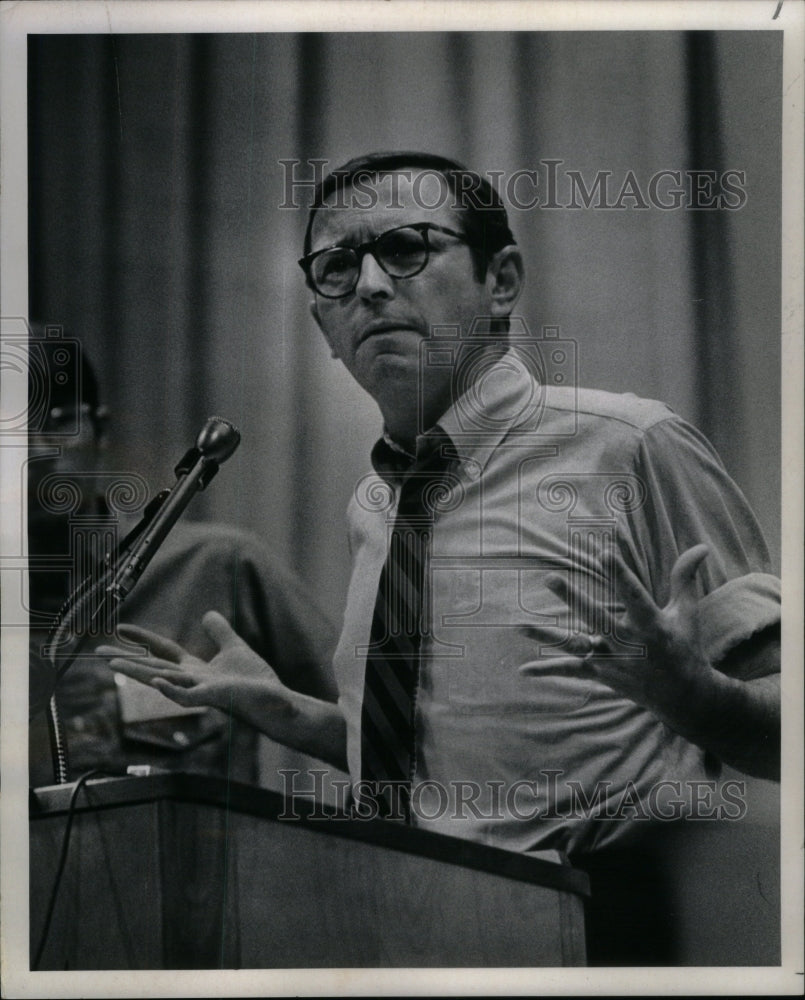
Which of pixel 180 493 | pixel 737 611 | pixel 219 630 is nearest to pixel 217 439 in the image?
pixel 180 493

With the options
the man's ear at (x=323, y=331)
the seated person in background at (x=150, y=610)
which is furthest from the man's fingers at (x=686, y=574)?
the man's ear at (x=323, y=331)

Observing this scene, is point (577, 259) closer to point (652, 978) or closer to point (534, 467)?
point (534, 467)

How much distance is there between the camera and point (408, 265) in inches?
92.0

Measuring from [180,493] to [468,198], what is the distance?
2.87 ft

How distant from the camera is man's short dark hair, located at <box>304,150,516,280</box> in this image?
2344mm

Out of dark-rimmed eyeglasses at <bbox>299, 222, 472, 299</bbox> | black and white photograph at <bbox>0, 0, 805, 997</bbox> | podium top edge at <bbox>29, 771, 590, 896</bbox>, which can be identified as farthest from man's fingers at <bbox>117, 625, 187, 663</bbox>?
dark-rimmed eyeglasses at <bbox>299, 222, 472, 299</bbox>

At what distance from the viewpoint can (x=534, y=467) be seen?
2.34m

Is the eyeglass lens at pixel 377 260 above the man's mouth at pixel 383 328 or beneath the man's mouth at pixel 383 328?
above

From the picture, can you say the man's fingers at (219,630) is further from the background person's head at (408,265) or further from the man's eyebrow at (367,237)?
the man's eyebrow at (367,237)

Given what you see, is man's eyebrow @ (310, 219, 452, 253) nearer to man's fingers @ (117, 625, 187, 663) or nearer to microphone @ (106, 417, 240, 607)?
microphone @ (106, 417, 240, 607)

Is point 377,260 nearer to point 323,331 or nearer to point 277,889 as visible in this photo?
point 323,331

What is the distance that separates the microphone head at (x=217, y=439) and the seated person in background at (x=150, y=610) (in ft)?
0.50

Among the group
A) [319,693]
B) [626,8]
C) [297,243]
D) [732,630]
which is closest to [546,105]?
[626,8]

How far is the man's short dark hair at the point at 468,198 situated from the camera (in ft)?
7.69
